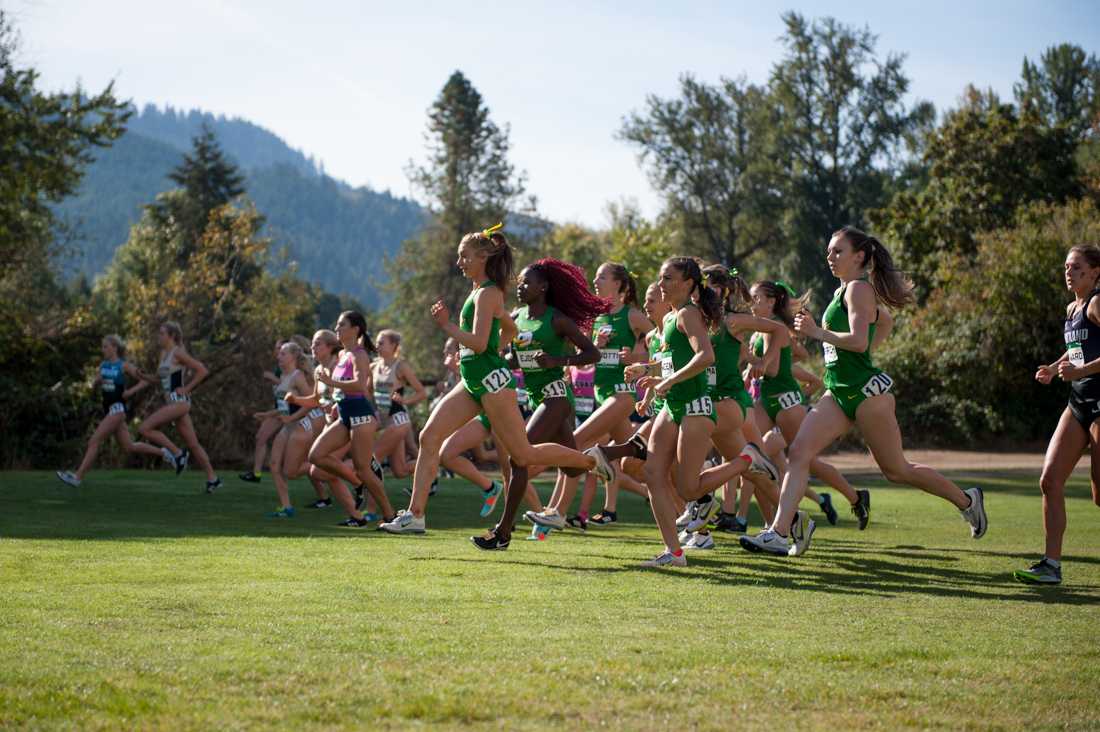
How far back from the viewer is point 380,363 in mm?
15750

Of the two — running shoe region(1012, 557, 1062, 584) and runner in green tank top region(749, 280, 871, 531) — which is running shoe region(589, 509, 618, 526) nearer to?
runner in green tank top region(749, 280, 871, 531)

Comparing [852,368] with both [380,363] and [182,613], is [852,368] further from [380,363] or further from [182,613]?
[380,363]

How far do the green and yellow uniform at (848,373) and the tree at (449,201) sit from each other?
6023 cm

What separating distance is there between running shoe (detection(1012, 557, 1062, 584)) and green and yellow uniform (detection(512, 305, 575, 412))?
3674mm

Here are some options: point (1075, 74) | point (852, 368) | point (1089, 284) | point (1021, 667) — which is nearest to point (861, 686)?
point (1021, 667)

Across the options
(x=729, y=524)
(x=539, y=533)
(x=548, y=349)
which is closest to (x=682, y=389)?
(x=548, y=349)

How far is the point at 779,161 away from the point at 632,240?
8588mm

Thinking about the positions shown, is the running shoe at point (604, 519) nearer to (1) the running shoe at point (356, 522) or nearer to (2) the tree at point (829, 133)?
(1) the running shoe at point (356, 522)

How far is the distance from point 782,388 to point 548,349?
2.70 meters

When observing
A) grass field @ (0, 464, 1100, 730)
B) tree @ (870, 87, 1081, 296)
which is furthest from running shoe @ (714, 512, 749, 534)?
tree @ (870, 87, 1081, 296)

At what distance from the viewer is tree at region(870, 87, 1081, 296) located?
4209 cm

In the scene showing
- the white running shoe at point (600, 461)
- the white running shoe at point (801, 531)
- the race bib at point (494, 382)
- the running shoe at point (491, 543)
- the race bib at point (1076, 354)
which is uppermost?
the race bib at point (1076, 354)

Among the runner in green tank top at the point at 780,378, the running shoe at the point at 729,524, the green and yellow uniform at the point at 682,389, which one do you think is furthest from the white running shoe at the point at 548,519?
the running shoe at the point at 729,524

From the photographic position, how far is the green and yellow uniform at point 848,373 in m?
8.92
